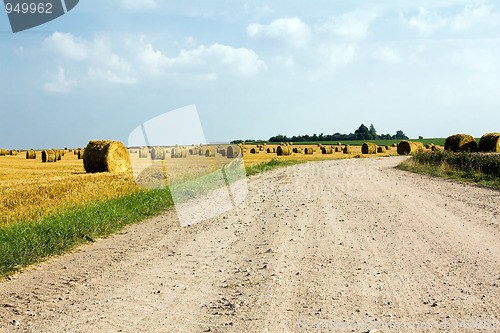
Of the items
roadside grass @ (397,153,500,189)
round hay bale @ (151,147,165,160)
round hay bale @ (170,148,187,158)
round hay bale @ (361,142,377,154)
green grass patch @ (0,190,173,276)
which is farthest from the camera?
round hay bale @ (361,142,377,154)

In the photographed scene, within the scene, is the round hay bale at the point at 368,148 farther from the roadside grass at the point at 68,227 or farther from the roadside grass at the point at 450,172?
the roadside grass at the point at 68,227

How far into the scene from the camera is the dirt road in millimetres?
4215

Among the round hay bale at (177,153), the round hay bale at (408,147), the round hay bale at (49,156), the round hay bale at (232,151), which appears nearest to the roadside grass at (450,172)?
the round hay bale at (232,151)

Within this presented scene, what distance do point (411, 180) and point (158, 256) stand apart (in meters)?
13.3

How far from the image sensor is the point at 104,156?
25031mm

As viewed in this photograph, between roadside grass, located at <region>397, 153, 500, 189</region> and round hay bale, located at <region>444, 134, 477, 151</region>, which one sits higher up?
round hay bale, located at <region>444, 134, 477, 151</region>

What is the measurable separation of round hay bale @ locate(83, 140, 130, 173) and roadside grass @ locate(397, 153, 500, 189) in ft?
57.4

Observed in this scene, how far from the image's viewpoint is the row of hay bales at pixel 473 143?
1361 inches

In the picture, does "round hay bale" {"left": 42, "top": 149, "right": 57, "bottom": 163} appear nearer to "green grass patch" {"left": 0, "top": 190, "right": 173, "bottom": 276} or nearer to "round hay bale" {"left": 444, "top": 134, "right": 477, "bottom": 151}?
"green grass patch" {"left": 0, "top": 190, "right": 173, "bottom": 276}

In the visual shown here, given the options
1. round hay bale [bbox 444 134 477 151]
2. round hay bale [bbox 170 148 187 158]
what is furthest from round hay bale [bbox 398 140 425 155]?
round hay bale [bbox 170 148 187 158]

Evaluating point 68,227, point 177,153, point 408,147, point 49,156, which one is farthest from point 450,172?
point 49,156

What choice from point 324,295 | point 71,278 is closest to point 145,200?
point 71,278

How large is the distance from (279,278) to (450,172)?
55.0 feet

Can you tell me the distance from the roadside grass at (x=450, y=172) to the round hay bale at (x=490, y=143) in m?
14.3
